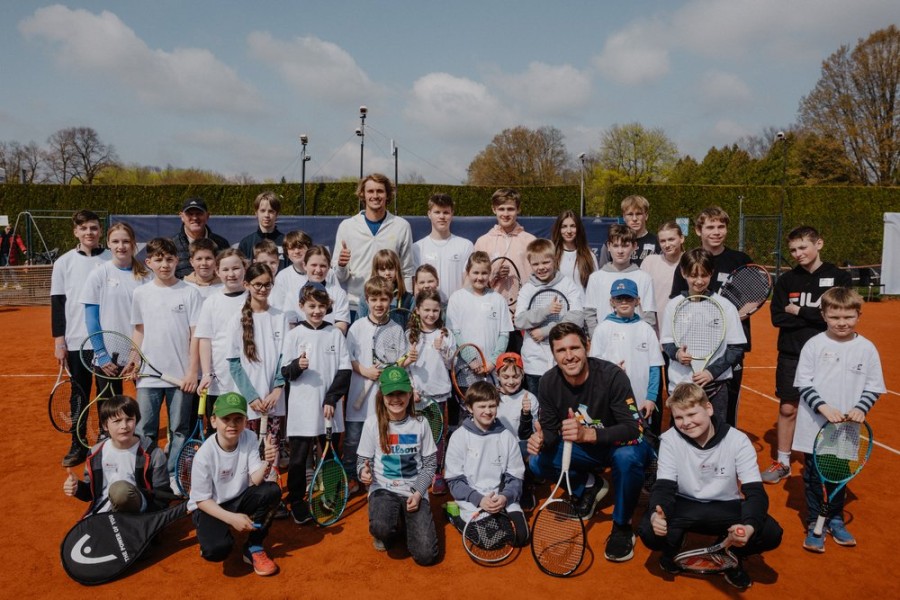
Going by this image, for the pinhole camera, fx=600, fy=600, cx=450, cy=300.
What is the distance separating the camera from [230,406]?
364cm

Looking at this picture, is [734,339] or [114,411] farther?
[734,339]

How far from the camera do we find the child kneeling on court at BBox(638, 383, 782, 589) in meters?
3.47

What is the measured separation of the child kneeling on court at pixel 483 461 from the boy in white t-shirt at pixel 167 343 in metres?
2.02

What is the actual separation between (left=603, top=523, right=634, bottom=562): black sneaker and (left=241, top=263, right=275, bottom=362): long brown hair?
2688 millimetres

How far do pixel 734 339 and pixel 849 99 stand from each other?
125ft

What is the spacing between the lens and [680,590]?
346 centimetres

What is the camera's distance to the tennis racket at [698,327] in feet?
14.6

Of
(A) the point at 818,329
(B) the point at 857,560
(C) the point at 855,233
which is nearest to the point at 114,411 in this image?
(B) the point at 857,560

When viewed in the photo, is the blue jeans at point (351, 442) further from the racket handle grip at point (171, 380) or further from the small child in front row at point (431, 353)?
the racket handle grip at point (171, 380)

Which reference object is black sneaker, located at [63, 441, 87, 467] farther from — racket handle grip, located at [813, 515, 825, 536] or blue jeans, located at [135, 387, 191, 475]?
racket handle grip, located at [813, 515, 825, 536]

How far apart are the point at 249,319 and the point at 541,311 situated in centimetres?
222

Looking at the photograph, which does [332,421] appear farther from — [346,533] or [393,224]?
[393,224]

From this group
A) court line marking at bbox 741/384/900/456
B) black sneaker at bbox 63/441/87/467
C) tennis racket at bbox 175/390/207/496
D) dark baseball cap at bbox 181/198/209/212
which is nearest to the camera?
tennis racket at bbox 175/390/207/496

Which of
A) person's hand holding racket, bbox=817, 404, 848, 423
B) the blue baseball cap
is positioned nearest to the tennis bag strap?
the blue baseball cap
